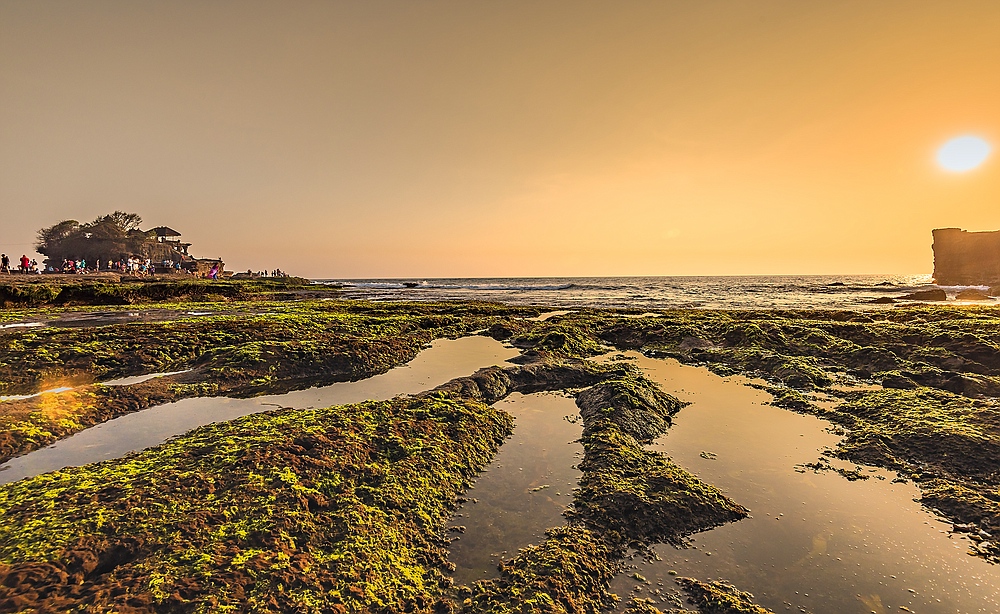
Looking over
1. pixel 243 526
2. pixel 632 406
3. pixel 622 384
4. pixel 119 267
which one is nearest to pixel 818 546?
pixel 632 406

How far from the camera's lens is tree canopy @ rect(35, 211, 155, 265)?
5550 centimetres

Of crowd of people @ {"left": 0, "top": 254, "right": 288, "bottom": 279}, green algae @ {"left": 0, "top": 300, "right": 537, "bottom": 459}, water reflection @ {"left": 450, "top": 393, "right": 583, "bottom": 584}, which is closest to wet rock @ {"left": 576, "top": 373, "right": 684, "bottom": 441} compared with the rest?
water reflection @ {"left": 450, "top": 393, "right": 583, "bottom": 584}

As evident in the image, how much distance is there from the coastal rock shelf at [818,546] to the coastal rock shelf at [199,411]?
258 inches

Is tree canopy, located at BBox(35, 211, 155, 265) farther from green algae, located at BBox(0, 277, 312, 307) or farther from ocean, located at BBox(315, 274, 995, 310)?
green algae, located at BBox(0, 277, 312, 307)

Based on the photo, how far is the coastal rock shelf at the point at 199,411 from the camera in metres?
5.75

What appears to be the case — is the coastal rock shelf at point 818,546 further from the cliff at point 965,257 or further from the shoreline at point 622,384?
the cliff at point 965,257

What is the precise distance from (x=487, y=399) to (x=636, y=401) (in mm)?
3374

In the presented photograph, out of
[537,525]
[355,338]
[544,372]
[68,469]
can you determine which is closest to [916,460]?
[537,525]

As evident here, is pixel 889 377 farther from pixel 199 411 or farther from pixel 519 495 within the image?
pixel 199 411

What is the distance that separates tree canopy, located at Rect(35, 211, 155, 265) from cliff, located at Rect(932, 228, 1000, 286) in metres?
149

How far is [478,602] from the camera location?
3539 mm

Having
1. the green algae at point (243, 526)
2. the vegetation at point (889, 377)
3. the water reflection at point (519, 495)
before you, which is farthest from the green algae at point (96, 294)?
the water reflection at point (519, 495)

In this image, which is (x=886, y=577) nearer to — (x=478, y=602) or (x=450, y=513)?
(x=478, y=602)

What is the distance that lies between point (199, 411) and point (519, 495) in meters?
6.93
